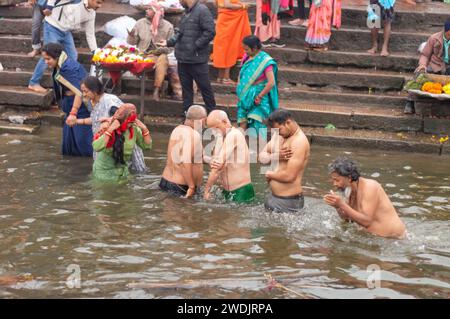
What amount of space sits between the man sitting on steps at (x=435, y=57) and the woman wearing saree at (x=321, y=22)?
5.32ft

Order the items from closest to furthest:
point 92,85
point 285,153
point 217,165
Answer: point 285,153
point 217,165
point 92,85

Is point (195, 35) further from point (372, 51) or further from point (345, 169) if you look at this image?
point (345, 169)

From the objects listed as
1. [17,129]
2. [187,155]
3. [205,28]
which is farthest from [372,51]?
[17,129]

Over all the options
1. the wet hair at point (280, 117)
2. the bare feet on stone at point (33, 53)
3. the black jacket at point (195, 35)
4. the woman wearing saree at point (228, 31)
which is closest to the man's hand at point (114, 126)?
the wet hair at point (280, 117)

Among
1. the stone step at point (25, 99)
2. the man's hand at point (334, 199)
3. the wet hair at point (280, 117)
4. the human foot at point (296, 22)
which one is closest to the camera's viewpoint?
the man's hand at point (334, 199)

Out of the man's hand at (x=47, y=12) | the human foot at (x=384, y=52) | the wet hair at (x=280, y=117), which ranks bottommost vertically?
the wet hair at (x=280, y=117)

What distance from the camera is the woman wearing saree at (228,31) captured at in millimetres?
13195

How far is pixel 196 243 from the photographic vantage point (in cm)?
845

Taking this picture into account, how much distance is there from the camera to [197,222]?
29.7 ft

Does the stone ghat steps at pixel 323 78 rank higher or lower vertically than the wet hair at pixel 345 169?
higher

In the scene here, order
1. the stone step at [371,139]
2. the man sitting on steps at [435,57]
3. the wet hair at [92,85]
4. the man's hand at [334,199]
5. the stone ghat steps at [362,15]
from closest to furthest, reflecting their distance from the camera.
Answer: the man's hand at [334,199]
the wet hair at [92,85]
the stone step at [371,139]
the man sitting on steps at [435,57]
the stone ghat steps at [362,15]

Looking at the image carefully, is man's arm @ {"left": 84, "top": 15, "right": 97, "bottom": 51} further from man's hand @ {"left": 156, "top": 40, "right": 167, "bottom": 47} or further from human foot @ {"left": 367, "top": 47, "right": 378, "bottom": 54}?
human foot @ {"left": 367, "top": 47, "right": 378, "bottom": 54}

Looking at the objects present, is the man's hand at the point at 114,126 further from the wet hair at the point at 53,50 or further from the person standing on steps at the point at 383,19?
the person standing on steps at the point at 383,19

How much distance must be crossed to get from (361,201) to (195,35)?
15.8 feet
